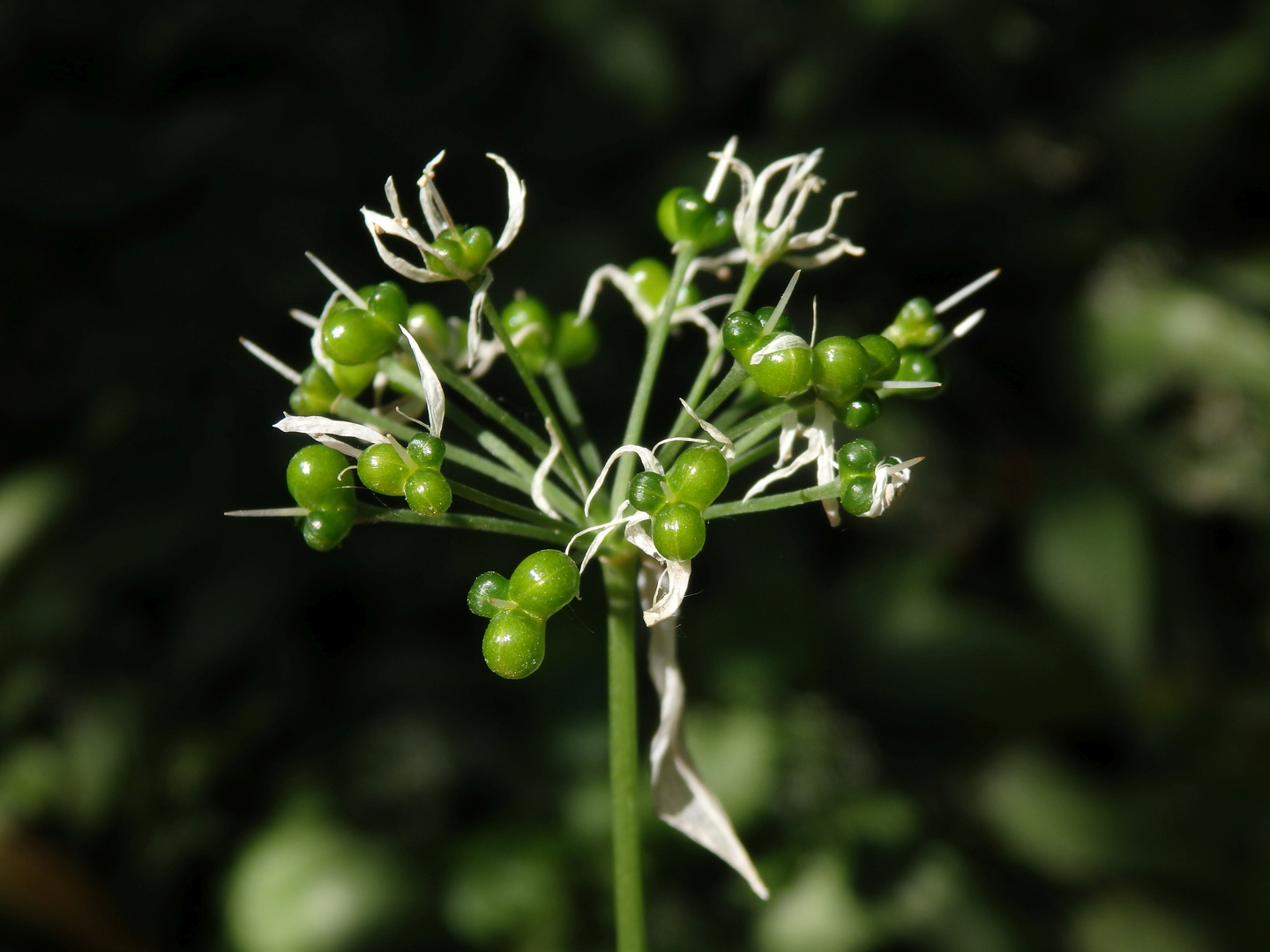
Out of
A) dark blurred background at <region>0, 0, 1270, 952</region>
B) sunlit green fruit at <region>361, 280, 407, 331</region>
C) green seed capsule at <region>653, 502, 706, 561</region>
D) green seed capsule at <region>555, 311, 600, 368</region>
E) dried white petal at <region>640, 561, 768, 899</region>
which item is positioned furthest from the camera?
dark blurred background at <region>0, 0, 1270, 952</region>

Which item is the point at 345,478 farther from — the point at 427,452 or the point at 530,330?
the point at 530,330

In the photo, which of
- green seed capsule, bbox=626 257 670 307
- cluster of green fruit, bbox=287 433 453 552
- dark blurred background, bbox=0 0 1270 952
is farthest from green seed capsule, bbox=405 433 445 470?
dark blurred background, bbox=0 0 1270 952

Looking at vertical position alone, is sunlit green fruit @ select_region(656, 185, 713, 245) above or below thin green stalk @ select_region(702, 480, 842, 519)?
above

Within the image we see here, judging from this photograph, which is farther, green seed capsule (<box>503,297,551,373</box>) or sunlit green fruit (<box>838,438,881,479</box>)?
green seed capsule (<box>503,297,551,373</box>)

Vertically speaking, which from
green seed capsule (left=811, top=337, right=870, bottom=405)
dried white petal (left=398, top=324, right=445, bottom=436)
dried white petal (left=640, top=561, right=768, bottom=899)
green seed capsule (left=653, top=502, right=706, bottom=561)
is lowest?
dried white petal (left=640, top=561, right=768, bottom=899)

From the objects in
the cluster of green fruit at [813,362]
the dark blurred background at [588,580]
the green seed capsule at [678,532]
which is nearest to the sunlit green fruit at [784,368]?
the cluster of green fruit at [813,362]

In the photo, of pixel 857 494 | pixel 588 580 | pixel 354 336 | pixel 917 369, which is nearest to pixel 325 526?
pixel 354 336

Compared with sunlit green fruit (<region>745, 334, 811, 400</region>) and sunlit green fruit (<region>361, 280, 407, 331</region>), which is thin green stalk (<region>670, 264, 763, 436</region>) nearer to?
sunlit green fruit (<region>745, 334, 811, 400</region>)
